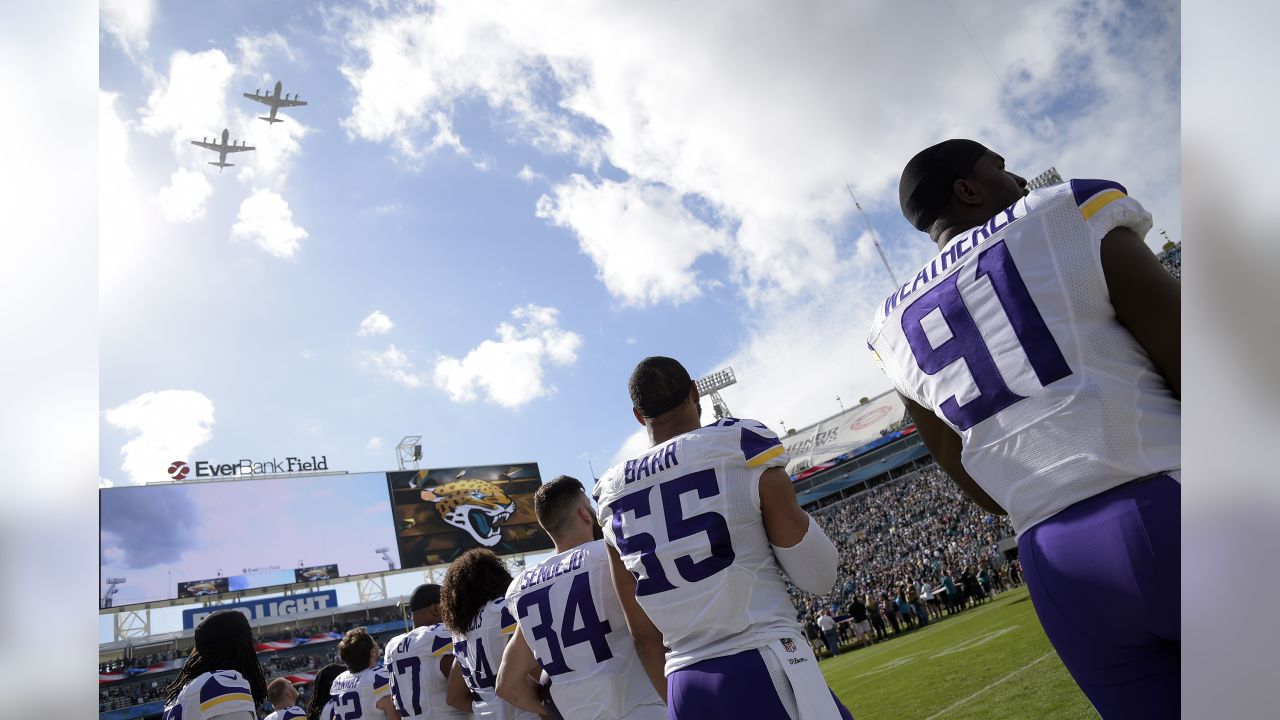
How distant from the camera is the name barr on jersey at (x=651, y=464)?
8.53 ft

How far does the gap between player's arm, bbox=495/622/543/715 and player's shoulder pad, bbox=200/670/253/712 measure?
1200mm

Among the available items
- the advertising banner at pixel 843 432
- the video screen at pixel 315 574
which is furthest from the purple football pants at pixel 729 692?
the advertising banner at pixel 843 432

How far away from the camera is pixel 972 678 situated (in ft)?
27.3

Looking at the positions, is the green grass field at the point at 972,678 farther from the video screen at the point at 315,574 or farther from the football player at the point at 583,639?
the video screen at the point at 315,574

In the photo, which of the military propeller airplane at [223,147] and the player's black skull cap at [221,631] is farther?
the military propeller airplane at [223,147]

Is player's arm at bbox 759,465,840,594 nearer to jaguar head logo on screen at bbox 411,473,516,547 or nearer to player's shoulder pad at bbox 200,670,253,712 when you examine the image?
player's shoulder pad at bbox 200,670,253,712

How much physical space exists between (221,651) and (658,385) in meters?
2.60

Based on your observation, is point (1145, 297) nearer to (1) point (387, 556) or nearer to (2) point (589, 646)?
(2) point (589, 646)

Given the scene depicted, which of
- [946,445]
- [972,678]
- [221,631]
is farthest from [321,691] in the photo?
[946,445]

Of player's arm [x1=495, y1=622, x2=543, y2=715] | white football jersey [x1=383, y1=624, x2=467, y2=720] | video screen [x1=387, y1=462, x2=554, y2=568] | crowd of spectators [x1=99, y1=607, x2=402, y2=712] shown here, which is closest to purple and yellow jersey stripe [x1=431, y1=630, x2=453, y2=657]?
white football jersey [x1=383, y1=624, x2=467, y2=720]

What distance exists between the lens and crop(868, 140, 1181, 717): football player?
143 cm

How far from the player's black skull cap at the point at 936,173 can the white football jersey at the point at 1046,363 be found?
8.6 inches
